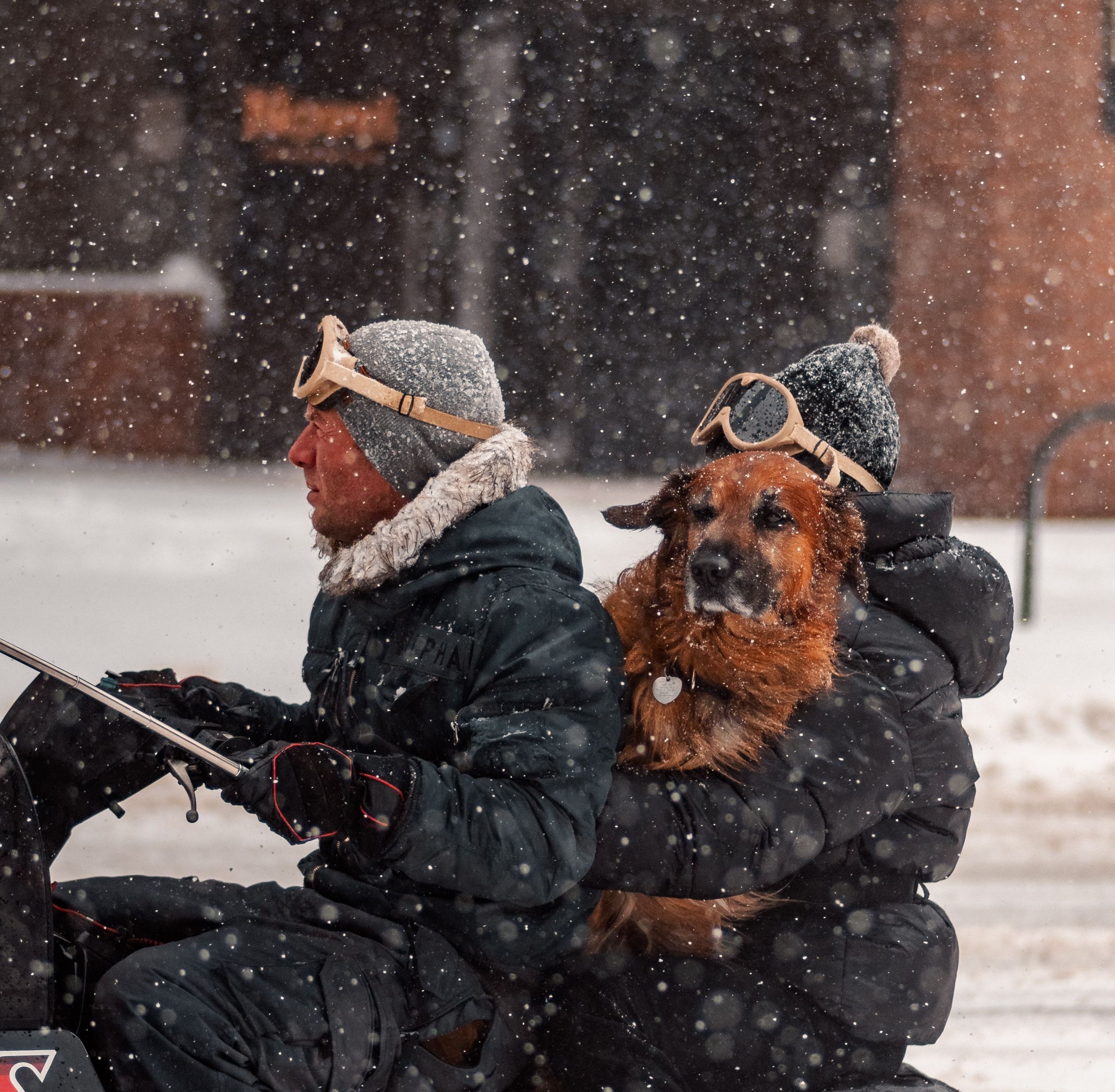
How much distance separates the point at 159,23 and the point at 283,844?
26.7 feet

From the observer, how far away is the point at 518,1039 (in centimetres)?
163

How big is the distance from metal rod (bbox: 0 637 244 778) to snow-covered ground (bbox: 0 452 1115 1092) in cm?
261

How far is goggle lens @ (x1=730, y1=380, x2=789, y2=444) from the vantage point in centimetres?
212

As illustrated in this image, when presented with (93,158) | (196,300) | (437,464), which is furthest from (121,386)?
(437,464)

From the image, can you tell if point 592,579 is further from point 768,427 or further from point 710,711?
point 710,711

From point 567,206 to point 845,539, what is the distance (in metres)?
8.52

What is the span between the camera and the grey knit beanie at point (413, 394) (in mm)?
1769

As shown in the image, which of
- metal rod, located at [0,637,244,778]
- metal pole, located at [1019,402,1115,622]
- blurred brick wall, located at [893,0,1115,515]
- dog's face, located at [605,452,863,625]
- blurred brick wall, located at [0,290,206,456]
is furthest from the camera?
blurred brick wall, located at [893,0,1115,515]

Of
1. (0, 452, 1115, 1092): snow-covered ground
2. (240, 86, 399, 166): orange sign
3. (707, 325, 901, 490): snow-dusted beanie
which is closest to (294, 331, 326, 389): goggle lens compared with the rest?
(707, 325, 901, 490): snow-dusted beanie

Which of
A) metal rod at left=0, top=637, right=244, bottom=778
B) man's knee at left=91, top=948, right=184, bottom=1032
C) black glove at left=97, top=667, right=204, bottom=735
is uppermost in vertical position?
metal rod at left=0, top=637, right=244, bottom=778

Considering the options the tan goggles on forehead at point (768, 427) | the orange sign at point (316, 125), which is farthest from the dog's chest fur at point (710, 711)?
the orange sign at point (316, 125)

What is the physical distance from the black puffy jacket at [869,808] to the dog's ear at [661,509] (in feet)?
1.10

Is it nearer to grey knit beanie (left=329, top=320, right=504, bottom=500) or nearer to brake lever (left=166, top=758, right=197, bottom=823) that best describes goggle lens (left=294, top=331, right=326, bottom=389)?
grey knit beanie (left=329, top=320, right=504, bottom=500)

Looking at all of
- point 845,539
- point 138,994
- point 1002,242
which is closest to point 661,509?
point 845,539
